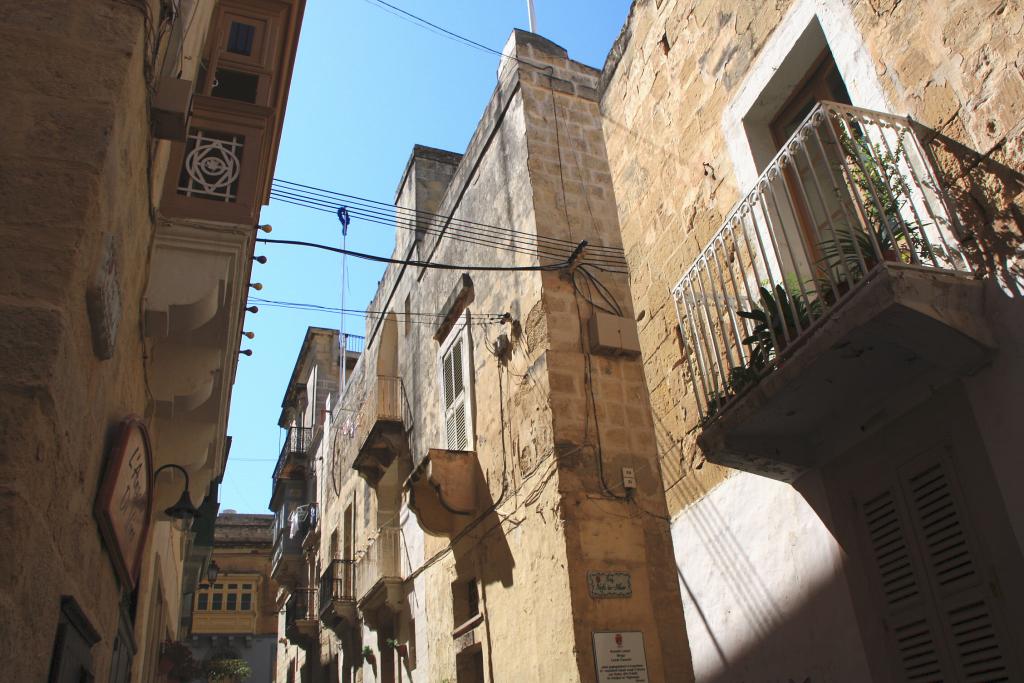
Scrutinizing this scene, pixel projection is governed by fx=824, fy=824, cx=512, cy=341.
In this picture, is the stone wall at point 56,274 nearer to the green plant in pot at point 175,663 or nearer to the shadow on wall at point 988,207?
the shadow on wall at point 988,207

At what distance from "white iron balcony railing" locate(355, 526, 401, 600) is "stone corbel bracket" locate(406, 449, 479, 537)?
302 cm

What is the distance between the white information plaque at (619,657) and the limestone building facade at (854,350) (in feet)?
7.14

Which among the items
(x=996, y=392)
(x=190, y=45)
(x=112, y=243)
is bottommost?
(x=996, y=392)

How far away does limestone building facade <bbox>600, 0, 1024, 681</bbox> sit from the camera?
378cm

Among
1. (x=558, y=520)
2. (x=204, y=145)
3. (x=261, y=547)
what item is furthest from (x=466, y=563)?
(x=261, y=547)

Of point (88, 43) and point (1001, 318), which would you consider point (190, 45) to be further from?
point (1001, 318)

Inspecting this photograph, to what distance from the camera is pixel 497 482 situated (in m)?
10.1

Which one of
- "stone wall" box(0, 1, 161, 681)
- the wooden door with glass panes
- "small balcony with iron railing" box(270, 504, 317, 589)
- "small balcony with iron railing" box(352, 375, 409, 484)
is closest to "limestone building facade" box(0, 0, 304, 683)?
"stone wall" box(0, 1, 161, 681)

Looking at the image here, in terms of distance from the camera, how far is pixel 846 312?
153 inches

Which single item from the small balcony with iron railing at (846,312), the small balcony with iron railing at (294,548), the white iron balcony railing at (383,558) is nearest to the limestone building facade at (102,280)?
the small balcony with iron railing at (846,312)

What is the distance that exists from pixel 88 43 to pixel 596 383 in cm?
680

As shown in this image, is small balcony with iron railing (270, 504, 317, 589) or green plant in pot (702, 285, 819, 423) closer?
green plant in pot (702, 285, 819, 423)

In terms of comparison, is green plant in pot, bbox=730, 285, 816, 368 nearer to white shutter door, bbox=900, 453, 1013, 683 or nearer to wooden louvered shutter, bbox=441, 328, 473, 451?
white shutter door, bbox=900, 453, 1013, 683

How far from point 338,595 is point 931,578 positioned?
14805 mm
